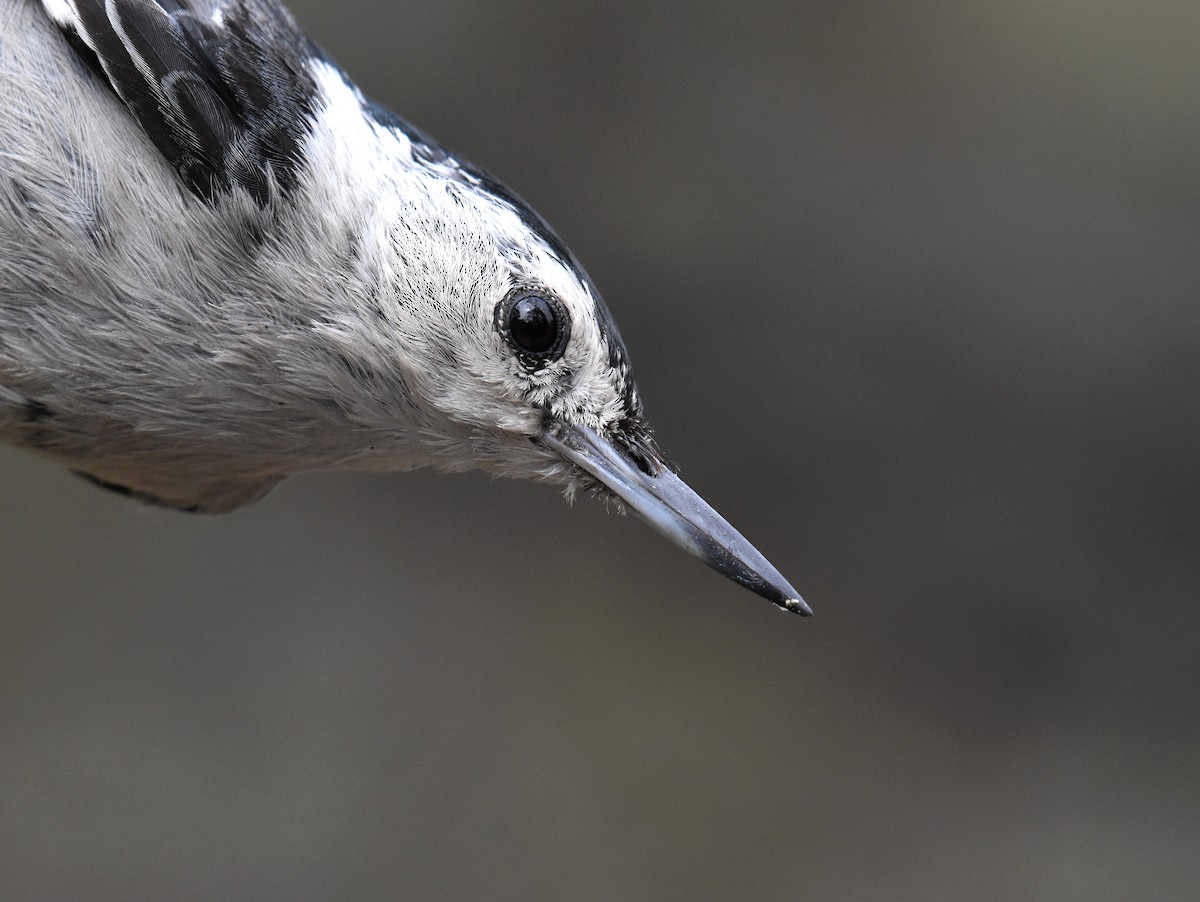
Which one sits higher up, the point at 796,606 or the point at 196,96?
the point at 196,96

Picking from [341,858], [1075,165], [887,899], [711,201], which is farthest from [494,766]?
[1075,165]

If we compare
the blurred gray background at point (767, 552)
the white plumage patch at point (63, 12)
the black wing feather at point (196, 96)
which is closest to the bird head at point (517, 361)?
the black wing feather at point (196, 96)

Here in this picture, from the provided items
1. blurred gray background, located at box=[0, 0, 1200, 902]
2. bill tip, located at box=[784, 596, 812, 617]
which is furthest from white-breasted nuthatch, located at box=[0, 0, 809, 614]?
blurred gray background, located at box=[0, 0, 1200, 902]

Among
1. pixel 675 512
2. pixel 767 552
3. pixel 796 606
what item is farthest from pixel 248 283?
pixel 767 552

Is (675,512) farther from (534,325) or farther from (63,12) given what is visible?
(63,12)

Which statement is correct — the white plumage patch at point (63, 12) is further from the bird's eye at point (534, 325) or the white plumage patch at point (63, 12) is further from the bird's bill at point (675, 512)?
the bird's bill at point (675, 512)

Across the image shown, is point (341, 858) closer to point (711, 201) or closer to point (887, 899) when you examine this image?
point (887, 899)

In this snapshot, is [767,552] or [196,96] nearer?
[196,96]
